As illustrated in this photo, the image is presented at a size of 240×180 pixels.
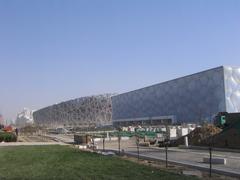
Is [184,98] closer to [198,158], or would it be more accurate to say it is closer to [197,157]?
[197,157]

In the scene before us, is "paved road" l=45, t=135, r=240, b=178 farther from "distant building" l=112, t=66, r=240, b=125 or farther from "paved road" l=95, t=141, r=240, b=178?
"distant building" l=112, t=66, r=240, b=125

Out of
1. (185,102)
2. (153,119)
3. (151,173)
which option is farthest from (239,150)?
(153,119)

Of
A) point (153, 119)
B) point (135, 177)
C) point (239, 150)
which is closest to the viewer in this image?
point (135, 177)

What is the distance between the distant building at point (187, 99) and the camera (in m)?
102

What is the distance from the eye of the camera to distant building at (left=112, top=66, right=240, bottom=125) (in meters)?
102

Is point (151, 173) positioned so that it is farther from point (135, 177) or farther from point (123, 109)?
point (123, 109)

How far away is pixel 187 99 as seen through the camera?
116375 mm

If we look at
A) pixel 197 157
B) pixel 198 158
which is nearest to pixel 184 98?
pixel 197 157

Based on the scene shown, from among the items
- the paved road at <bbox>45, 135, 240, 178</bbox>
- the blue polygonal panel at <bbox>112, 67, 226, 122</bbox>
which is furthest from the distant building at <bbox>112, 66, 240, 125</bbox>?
the paved road at <bbox>45, 135, 240, 178</bbox>

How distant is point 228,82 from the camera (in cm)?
10194

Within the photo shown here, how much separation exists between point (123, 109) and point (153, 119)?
3124cm

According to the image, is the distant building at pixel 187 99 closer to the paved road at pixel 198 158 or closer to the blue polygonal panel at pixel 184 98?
the blue polygonal panel at pixel 184 98

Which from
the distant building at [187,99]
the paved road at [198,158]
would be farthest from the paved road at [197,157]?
the distant building at [187,99]

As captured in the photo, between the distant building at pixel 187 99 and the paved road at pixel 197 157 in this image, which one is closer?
the paved road at pixel 197 157
